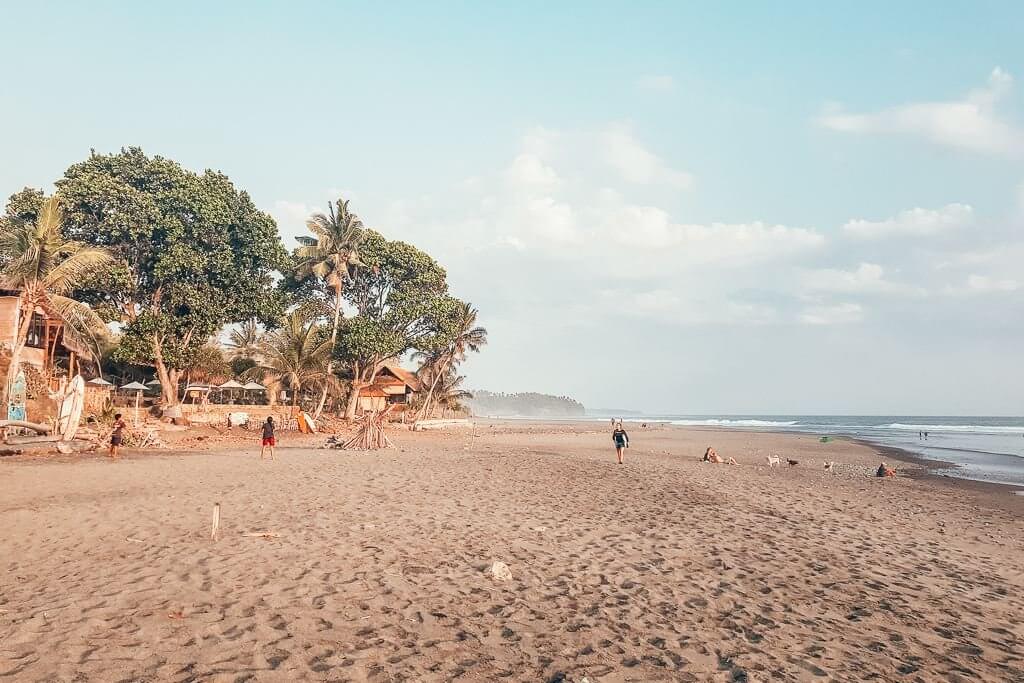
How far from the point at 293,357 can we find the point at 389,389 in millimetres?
14043

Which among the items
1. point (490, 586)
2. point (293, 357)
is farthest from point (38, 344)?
point (490, 586)

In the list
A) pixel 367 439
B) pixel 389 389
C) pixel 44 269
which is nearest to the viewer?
pixel 44 269

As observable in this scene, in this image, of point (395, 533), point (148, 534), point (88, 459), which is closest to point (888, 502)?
point (395, 533)

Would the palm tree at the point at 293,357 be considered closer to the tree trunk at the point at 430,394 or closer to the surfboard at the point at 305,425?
the surfboard at the point at 305,425

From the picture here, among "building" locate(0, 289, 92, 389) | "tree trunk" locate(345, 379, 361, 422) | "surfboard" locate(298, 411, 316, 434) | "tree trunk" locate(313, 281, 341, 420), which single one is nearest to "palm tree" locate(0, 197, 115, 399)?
"building" locate(0, 289, 92, 389)

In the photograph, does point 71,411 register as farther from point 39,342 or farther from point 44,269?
point 39,342

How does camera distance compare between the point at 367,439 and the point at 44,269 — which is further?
the point at 367,439

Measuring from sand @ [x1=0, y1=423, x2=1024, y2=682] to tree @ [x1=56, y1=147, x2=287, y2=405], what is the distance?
82.8 ft

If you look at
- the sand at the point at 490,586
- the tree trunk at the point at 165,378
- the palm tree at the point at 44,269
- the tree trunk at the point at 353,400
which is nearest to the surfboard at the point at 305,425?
the tree trunk at the point at 165,378

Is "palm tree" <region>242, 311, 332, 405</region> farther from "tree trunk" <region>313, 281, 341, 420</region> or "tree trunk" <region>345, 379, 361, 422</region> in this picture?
"tree trunk" <region>345, 379, 361, 422</region>

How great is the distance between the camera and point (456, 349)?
51531mm

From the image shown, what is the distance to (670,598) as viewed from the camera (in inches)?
268

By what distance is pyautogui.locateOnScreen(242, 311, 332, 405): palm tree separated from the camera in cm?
3981

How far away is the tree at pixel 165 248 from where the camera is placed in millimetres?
35750
